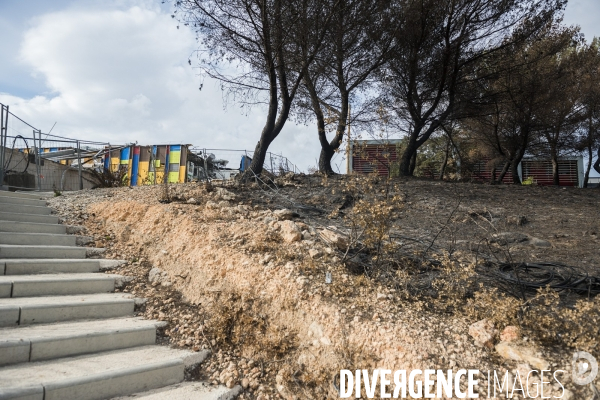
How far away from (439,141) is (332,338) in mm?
15393

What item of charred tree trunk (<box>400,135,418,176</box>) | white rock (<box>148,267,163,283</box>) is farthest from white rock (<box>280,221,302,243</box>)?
charred tree trunk (<box>400,135,418,176</box>)

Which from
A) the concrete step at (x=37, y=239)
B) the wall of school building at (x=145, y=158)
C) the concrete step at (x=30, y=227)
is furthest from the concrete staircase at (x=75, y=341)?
the wall of school building at (x=145, y=158)

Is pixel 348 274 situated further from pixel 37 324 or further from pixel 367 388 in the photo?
pixel 37 324

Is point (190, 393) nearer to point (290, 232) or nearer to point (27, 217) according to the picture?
point (290, 232)

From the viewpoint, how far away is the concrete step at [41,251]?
182 inches

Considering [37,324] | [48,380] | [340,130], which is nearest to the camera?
[48,380]

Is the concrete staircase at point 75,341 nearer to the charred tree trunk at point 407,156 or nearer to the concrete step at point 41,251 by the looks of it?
the concrete step at point 41,251

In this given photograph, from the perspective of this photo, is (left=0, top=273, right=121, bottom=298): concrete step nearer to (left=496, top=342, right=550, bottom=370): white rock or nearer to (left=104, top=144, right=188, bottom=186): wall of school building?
(left=496, top=342, right=550, bottom=370): white rock

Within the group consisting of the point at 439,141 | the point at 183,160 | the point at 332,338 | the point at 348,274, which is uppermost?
the point at 439,141

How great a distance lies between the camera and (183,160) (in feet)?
46.0

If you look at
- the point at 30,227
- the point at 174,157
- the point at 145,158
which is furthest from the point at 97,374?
the point at 145,158

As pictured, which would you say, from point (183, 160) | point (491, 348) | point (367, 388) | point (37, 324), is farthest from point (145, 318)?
point (183, 160)

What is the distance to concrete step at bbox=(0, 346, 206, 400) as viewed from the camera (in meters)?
2.70

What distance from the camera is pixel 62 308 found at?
3.70 metres
